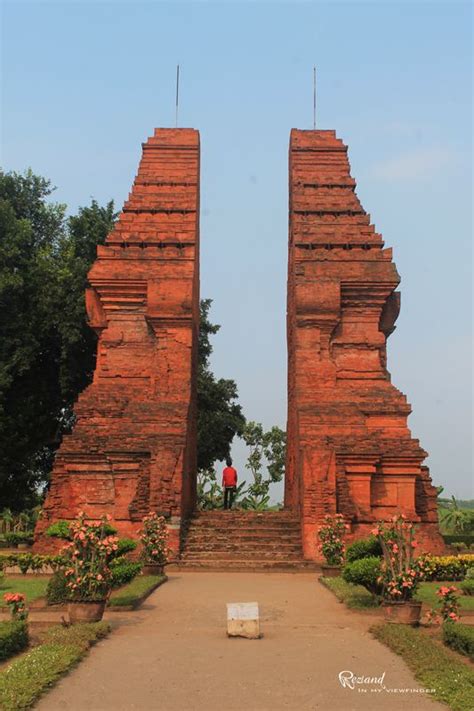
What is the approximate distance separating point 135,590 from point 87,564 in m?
2.08

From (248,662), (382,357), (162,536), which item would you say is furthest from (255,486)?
(248,662)

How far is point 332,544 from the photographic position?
12.0 meters

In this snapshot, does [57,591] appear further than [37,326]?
No

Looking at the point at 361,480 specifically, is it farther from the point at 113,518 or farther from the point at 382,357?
the point at 113,518

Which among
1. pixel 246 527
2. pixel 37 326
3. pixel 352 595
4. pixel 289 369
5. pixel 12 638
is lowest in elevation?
pixel 12 638

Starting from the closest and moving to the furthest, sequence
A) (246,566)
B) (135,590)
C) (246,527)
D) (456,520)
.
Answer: (135,590) → (246,566) → (246,527) → (456,520)

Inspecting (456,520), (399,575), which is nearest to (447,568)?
(399,575)

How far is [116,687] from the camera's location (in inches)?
205

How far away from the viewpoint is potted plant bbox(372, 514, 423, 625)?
7.57 metres

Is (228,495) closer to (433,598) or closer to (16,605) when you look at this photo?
(433,598)

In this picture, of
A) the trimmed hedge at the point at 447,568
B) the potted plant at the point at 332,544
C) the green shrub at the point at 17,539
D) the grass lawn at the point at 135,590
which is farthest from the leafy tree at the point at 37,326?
the trimmed hedge at the point at 447,568

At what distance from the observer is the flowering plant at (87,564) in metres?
7.61

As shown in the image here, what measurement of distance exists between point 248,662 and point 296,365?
34.3 feet

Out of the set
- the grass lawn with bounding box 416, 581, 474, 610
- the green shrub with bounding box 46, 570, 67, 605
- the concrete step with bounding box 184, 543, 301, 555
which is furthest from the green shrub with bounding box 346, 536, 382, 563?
the green shrub with bounding box 46, 570, 67, 605
